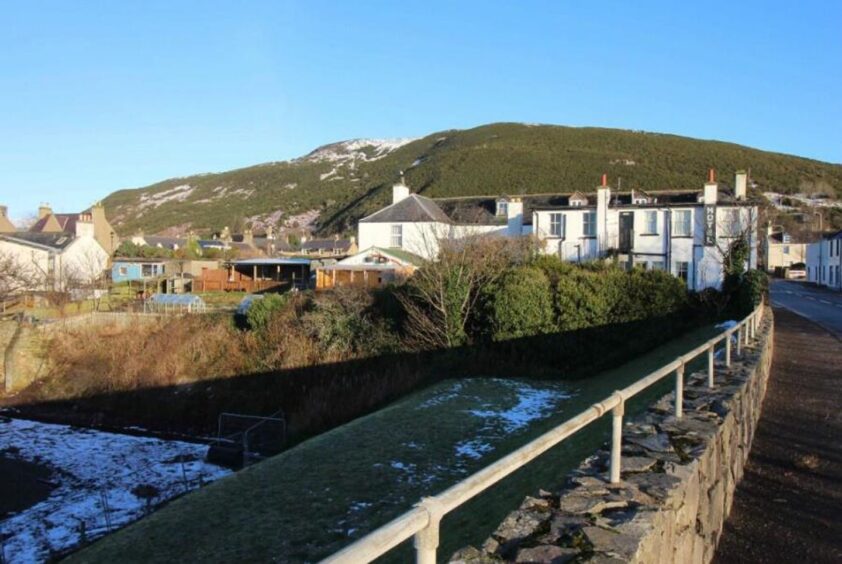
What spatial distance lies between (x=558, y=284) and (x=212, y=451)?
12444 mm

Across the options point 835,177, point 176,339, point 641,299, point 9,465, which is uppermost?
point 835,177

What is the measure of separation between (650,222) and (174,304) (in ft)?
95.0

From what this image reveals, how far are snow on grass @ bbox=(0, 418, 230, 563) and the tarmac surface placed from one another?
1268cm

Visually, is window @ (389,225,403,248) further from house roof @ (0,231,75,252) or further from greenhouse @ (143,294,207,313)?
house roof @ (0,231,75,252)

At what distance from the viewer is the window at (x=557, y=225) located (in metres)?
42.5

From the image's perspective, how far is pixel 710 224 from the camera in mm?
37938

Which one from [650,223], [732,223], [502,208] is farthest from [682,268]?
[502,208]

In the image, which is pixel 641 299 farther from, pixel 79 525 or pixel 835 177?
pixel 835 177

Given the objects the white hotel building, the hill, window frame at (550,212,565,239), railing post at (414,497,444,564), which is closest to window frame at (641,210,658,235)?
the white hotel building

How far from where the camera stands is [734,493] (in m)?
7.09

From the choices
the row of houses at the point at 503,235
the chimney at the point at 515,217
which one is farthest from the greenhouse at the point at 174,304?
the chimney at the point at 515,217

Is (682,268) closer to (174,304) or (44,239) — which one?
(174,304)

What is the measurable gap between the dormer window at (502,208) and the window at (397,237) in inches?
357

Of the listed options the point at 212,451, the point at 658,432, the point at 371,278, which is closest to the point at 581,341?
the point at 212,451
